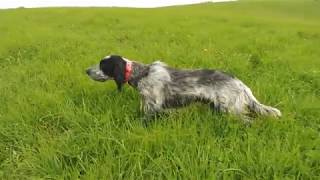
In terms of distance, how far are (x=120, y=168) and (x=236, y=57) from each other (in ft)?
21.3

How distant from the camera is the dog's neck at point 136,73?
7035 millimetres

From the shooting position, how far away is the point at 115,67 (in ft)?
23.4

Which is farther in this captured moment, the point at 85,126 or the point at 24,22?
the point at 24,22

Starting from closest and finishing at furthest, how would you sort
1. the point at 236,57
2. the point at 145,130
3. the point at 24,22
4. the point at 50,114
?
the point at 145,130
the point at 50,114
the point at 236,57
the point at 24,22

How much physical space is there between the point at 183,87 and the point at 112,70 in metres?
1.24

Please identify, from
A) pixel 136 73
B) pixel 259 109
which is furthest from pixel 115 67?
pixel 259 109

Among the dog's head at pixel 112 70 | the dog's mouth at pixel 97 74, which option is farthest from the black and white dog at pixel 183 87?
the dog's mouth at pixel 97 74

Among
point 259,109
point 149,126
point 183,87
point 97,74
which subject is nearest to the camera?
point 149,126

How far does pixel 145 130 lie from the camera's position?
19.6 ft

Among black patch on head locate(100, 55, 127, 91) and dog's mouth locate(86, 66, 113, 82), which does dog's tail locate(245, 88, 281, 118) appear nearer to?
black patch on head locate(100, 55, 127, 91)

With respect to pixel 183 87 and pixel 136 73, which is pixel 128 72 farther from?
pixel 183 87

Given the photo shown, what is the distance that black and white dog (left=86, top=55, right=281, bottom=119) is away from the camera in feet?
21.0

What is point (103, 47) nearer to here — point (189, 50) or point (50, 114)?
point (189, 50)

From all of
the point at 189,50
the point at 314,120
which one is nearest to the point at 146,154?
the point at 314,120
